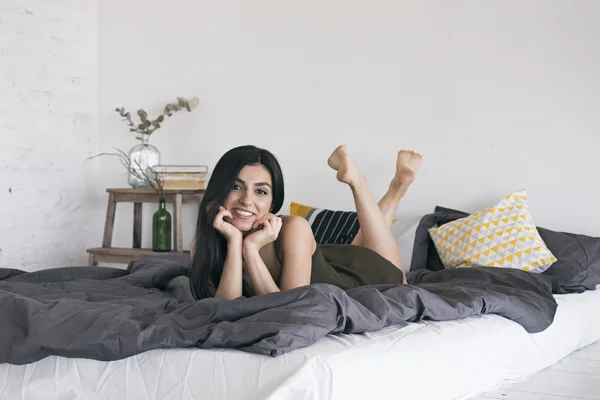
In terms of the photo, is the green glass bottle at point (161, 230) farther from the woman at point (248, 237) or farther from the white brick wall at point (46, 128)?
the woman at point (248, 237)

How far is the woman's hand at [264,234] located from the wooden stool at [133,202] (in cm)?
223

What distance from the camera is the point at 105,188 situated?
218 inches

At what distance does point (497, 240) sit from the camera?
12.2 ft

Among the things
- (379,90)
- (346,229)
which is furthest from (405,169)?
(379,90)

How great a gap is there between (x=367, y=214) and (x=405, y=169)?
55 centimetres

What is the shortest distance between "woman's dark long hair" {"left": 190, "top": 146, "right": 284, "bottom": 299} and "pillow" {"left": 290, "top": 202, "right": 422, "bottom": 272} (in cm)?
136

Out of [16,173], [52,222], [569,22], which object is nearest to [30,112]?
[16,173]

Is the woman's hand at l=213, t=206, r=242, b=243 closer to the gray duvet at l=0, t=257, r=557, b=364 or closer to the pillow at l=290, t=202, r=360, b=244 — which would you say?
the gray duvet at l=0, t=257, r=557, b=364

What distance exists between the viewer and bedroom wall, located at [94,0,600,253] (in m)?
4.10

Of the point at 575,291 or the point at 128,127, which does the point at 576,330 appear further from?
the point at 128,127

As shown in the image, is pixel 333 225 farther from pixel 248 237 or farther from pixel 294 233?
pixel 248 237

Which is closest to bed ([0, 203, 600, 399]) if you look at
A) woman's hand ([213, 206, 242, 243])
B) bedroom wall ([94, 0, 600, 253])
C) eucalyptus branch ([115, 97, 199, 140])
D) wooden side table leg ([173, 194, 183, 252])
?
woman's hand ([213, 206, 242, 243])

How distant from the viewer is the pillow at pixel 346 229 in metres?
4.02

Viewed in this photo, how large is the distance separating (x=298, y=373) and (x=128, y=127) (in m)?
3.75
